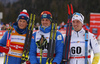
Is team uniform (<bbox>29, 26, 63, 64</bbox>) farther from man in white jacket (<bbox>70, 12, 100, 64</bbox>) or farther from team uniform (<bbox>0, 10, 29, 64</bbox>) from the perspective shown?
team uniform (<bbox>0, 10, 29, 64</bbox>)

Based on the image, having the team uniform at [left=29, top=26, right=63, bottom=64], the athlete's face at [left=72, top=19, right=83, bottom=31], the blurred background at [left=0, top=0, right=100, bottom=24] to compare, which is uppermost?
the blurred background at [left=0, top=0, right=100, bottom=24]

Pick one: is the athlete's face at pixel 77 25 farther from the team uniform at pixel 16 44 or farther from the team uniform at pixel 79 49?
the team uniform at pixel 16 44

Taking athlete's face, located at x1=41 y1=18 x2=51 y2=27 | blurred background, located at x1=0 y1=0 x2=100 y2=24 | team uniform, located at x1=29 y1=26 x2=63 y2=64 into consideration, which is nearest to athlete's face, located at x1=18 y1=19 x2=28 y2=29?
team uniform, located at x1=29 y1=26 x2=63 y2=64

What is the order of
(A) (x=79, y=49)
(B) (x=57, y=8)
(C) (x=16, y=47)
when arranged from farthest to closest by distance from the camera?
(B) (x=57, y=8), (C) (x=16, y=47), (A) (x=79, y=49)

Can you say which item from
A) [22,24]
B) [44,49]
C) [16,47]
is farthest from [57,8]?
[44,49]

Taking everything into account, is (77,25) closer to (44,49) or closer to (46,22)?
(46,22)

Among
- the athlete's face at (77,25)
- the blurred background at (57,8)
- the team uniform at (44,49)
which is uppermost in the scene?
the blurred background at (57,8)

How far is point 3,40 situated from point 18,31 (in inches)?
15.3

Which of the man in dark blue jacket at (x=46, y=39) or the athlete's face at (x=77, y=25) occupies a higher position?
the athlete's face at (x=77, y=25)

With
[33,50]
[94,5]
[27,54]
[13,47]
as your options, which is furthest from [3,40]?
[94,5]

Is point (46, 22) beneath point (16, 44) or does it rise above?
above

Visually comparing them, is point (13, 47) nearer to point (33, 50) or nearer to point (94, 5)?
point (33, 50)

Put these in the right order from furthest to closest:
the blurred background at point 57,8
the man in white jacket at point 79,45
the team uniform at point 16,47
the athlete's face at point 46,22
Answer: the blurred background at point 57,8
the team uniform at point 16,47
the athlete's face at point 46,22
the man in white jacket at point 79,45

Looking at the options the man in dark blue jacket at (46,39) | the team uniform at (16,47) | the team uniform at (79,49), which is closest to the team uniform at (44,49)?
the man in dark blue jacket at (46,39)
